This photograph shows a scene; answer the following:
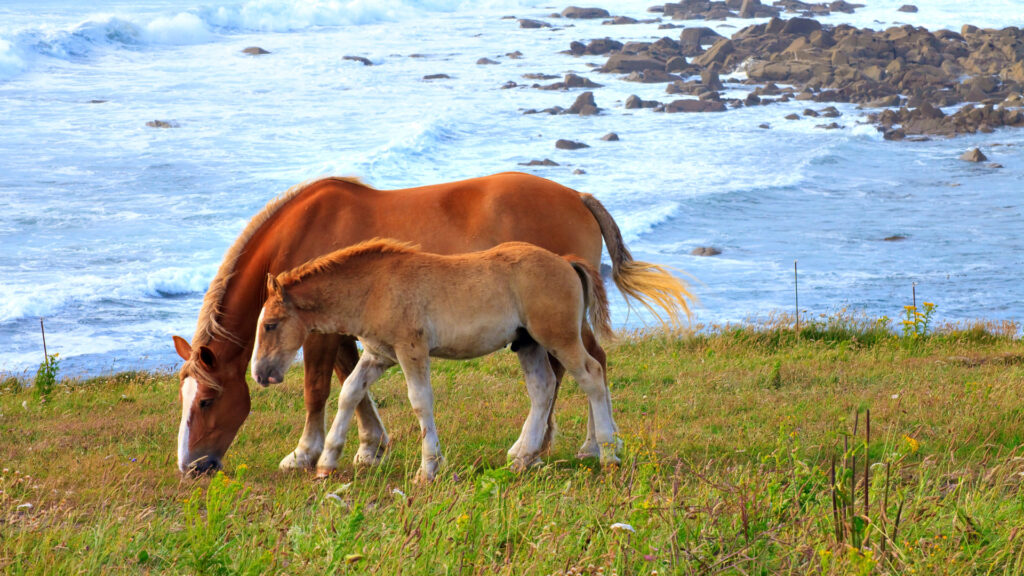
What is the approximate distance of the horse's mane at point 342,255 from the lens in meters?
6.25

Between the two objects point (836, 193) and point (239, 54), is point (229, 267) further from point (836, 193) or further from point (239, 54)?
point (239, 54)

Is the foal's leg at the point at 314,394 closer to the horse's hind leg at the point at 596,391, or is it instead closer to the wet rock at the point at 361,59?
the horse's hind leg at the point at 596,391

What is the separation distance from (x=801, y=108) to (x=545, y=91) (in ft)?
37.4

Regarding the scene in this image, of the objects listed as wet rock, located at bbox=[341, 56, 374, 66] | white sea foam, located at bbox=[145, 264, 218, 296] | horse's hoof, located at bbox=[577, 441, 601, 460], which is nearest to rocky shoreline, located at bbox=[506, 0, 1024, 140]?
wet rock, located at bbox=[341, 56, 374, 66]

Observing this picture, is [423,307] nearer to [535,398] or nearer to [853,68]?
[535,398]

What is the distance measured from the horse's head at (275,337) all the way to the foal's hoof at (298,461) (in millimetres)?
1136

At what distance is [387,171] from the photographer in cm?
3181

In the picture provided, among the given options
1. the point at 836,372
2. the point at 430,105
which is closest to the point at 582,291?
the point at 836,372

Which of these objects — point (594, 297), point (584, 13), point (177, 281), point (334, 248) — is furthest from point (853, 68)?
point (334, 248)

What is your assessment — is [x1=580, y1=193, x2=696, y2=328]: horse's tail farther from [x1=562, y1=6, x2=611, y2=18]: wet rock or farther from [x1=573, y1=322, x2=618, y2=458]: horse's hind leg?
[x1=562, y1=6, x2=611, y2=18]: wet rock

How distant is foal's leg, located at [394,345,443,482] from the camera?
6.29m

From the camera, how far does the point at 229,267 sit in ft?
23.0

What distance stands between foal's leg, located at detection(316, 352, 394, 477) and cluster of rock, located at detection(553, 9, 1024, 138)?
3392 centimetres

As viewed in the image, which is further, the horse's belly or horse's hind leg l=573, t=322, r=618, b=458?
horse's hind leg l=573, t=322, r=618, b=458
